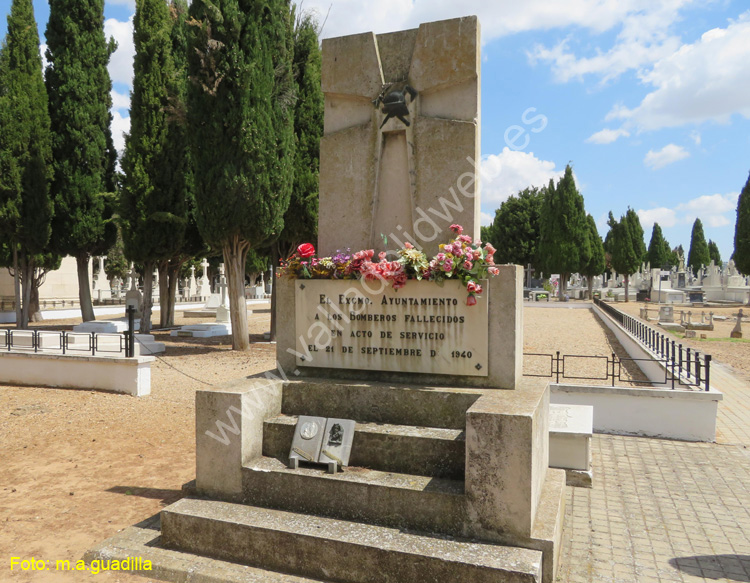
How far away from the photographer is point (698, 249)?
71500 millimetres

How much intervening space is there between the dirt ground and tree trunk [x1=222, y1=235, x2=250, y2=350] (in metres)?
3.25

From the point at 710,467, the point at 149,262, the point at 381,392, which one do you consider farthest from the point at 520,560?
the point at 149,262

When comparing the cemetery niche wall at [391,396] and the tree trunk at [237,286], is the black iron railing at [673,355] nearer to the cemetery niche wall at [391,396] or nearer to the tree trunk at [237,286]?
the cemetery niche wall at [391,396]

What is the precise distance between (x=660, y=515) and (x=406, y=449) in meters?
2.50

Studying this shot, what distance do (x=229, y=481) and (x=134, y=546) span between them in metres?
0.76

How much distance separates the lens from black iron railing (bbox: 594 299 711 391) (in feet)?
24.7

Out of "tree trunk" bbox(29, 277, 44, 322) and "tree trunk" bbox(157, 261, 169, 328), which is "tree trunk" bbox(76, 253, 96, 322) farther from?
"tree trunk" bbox(29, 277, 44, 322)

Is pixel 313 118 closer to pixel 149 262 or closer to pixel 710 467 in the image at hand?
pixel 149 262

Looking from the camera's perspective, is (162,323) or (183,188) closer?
(183,188)

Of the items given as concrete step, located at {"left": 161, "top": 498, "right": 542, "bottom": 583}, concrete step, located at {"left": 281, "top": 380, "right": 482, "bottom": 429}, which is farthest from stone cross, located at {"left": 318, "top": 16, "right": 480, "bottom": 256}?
concrete step, located at {"left": 161, "top": 498, "right": 542, "bottom": 583}

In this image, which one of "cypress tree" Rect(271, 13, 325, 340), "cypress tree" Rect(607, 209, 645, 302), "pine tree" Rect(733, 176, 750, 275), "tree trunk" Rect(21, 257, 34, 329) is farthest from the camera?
"cypress tree" Rect(607, 209, 645, 302)

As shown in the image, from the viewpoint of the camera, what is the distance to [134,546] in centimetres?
381

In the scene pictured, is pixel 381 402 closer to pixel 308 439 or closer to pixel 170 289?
pixel 308 439

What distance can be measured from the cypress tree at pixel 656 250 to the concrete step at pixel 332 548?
7507 cm
